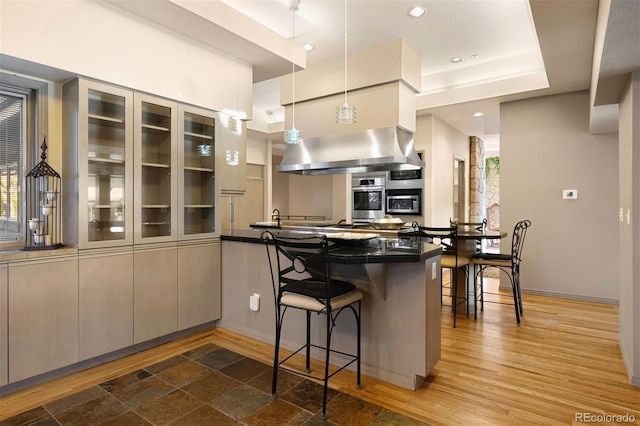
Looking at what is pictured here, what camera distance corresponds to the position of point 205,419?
6.60ft

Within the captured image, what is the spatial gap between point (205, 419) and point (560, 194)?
4880mm

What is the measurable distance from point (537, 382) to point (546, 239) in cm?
292

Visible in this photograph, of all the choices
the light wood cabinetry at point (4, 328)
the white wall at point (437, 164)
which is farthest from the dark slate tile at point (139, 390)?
the white wall at point (437, 164)

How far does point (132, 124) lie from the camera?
2.89 meters

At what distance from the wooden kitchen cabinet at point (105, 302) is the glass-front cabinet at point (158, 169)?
0.36 meters

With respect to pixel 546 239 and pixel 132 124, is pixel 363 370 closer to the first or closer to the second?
pixel 132 124

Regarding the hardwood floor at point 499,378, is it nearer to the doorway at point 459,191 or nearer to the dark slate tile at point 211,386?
the dark slate tile at point 211,386

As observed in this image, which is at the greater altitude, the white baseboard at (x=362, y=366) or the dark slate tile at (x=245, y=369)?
the white baseboard at (x=362, y=366)

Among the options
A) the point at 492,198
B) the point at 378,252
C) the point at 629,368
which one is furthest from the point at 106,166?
the point at 492,198

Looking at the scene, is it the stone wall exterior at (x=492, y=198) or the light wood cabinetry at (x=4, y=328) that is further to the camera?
the stone wall exterior at (x=492, y=198)

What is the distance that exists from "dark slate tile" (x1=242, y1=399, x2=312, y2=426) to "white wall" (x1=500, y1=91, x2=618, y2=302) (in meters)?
4.08

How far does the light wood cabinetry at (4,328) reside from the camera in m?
2.21

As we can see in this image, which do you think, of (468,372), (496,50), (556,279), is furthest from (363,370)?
(496,50)

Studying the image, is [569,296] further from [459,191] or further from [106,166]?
[106,166]
